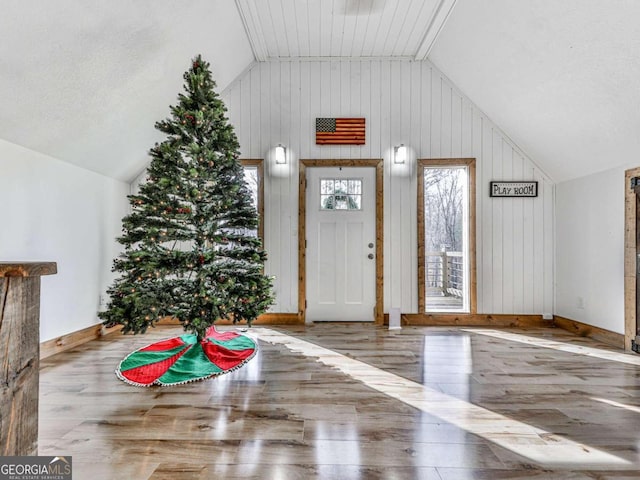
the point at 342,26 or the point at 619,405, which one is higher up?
the point at 342,26

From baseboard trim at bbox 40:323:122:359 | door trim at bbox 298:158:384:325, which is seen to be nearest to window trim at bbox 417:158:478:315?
door trim at bbox 298:158:384:325

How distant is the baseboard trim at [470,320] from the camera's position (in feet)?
13.2

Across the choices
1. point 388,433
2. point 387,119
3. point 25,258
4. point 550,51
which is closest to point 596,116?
point 550,51

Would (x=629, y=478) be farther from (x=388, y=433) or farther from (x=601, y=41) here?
(x=601, y=41)

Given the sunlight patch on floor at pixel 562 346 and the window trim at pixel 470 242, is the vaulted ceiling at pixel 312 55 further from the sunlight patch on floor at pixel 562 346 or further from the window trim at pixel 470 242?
the sunlight patch on floor at pixel 562 346

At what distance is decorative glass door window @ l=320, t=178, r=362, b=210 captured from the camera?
419cm

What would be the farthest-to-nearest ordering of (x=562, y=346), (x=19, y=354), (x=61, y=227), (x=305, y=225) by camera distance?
1. (x=305, y=225)
2. (x=562, y=346)
3. (x=61, y=227)
4. (x=19, y=354)

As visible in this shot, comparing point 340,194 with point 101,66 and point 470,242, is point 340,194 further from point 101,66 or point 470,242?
point 101,66

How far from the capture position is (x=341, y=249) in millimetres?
4168

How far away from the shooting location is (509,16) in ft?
9.33

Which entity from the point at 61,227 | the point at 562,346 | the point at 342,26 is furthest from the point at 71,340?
the point at 562,346

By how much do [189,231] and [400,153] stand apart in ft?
8.61

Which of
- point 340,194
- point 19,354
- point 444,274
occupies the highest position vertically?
point 340,194

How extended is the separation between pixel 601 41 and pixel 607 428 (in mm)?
2602
